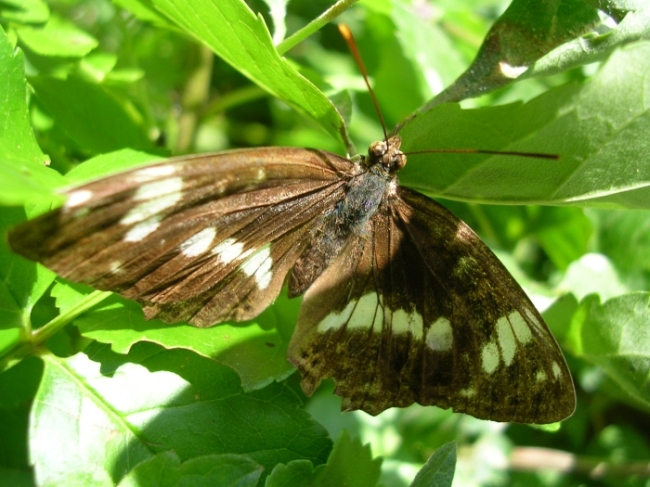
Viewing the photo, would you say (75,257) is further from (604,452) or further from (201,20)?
(604,452)

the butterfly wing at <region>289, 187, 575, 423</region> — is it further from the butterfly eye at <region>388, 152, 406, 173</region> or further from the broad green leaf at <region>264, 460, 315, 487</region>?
the broad green leaf at <region>264, 460, 315, 487</region>

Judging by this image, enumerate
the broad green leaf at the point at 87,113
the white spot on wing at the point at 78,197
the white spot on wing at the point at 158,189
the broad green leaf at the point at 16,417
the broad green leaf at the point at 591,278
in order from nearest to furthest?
the white spot on wing at the point at 78,197, the white spot on wing at the point at 158,189, the broad green leaf at the point at 16,417, the broad green leaf at the point at 87,113, the broad green leaf at the point at 591,278

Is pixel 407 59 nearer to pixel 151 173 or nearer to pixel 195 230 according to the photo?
pixel 195 230

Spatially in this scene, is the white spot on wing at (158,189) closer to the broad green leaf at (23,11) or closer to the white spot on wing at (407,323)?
the white spot on wing at (407,323)

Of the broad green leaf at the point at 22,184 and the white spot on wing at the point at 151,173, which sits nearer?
the broad green leaf at the point at 22,184

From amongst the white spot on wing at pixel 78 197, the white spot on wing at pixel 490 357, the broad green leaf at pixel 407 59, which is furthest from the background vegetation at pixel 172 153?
the broad green leaf at pixel 407 59

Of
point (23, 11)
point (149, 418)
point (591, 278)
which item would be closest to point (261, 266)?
point (149, 418)
